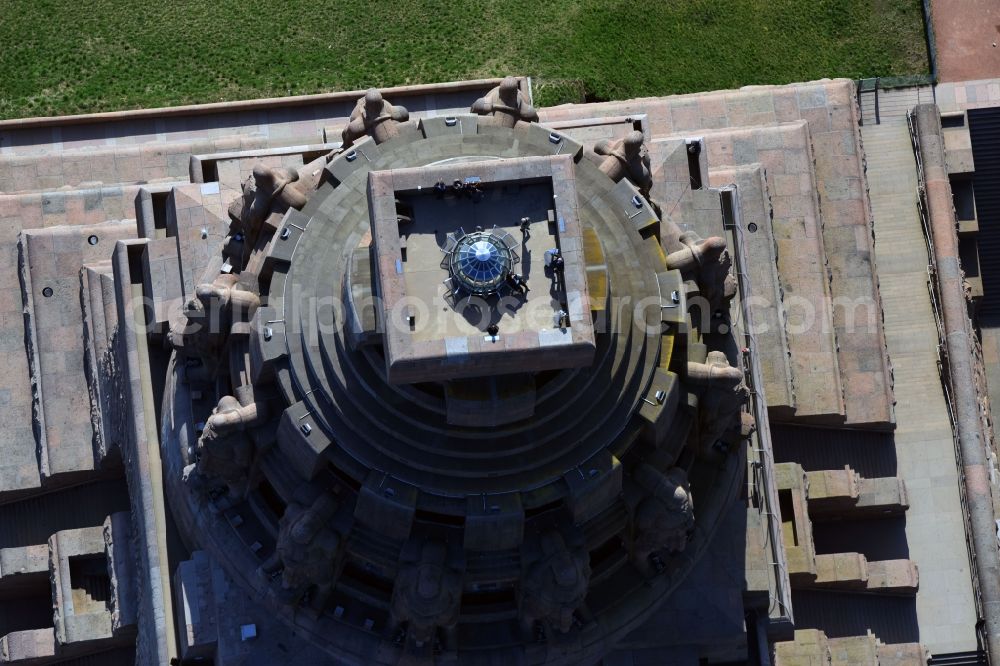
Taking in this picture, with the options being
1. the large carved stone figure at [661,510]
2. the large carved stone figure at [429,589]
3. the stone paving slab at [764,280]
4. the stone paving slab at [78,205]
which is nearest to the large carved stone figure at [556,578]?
the large carved stone figure at [661,510]

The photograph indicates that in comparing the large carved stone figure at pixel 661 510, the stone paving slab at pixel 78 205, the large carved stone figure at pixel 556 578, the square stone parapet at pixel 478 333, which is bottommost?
the large carved stone figure at pixel 556 578

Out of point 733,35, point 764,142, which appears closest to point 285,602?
point 764,142

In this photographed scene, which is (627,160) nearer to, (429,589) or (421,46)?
(429,589)

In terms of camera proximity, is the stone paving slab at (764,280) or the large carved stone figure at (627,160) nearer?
the large carved stone figure at (627,160)

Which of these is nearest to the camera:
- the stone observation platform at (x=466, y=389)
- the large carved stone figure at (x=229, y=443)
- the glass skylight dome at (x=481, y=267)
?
the glass skylight dome at (x=481, y=267)

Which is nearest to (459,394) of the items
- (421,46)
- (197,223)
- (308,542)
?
(308,542)

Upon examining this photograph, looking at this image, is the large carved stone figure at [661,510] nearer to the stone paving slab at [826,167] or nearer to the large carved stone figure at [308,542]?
the large carved stone figure at [308,542]
